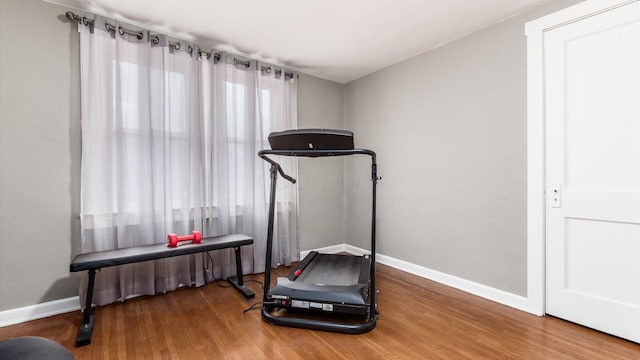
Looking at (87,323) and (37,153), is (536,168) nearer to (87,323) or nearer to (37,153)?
(87,323)

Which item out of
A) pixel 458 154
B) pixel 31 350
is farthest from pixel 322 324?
pixel 458 154

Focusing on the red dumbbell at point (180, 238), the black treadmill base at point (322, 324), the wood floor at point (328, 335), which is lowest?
the wood floor at point (328, 335)

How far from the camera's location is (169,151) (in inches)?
108

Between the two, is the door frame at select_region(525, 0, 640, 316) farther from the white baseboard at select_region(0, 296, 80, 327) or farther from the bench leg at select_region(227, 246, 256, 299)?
the white baseboard at select_region(0, 296, 80, 327)

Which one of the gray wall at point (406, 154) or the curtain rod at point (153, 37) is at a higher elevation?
the curtain rod at point (153, 37)

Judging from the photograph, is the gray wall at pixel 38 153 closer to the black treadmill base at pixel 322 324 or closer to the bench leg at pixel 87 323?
the bench leg at pixel 87 323

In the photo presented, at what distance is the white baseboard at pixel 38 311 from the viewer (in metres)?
2.14

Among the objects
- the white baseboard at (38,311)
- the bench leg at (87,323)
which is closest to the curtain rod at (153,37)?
the bench leg at (87,323)

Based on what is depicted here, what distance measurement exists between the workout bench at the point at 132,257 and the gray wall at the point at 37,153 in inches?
13.9

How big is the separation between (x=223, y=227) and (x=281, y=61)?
1.99m

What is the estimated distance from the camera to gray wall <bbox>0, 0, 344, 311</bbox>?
7.03 feet

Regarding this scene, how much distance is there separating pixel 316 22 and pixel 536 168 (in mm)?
2151

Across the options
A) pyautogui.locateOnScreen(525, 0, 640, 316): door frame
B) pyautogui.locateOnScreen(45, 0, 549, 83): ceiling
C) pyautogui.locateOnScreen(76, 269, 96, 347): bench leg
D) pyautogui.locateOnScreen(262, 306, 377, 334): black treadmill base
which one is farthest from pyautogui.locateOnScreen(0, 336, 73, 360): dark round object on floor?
pyautogui.locateOnScreen(525, 0, 640, 316): door frame

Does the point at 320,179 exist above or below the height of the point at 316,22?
below
